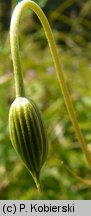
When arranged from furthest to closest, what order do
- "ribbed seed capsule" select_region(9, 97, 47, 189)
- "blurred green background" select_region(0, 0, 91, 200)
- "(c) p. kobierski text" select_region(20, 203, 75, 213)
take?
"blurred green background" select_region(0, 0, 91, 200) → "(c) p. kobierski text" select_region(20, 203, 75, 213) → "ribbed seed capsule" select_region(9, 97, 47, 189)

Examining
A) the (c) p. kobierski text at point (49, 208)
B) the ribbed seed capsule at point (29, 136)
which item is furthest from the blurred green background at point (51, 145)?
the ribbed seed capsule at point (29, 136)

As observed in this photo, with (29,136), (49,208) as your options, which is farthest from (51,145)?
(29,136)

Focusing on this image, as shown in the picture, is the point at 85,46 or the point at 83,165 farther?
the point at 85,46

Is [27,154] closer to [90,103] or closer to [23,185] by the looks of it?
[90,103]

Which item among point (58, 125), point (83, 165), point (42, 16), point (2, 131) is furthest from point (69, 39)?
point (42, 16)

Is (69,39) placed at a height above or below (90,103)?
above

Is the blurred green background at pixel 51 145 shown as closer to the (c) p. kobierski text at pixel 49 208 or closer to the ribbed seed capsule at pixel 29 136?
the (c) p. kobierski text at pixel 49 208

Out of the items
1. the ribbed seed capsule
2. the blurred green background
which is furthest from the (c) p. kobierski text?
the ribbed seed capsule

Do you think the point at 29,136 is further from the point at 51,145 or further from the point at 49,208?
the point at 51,145

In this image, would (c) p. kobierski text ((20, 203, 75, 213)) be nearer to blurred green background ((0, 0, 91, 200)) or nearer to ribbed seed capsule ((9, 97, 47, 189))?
blurred green background ((0, 0, 91, 200))
